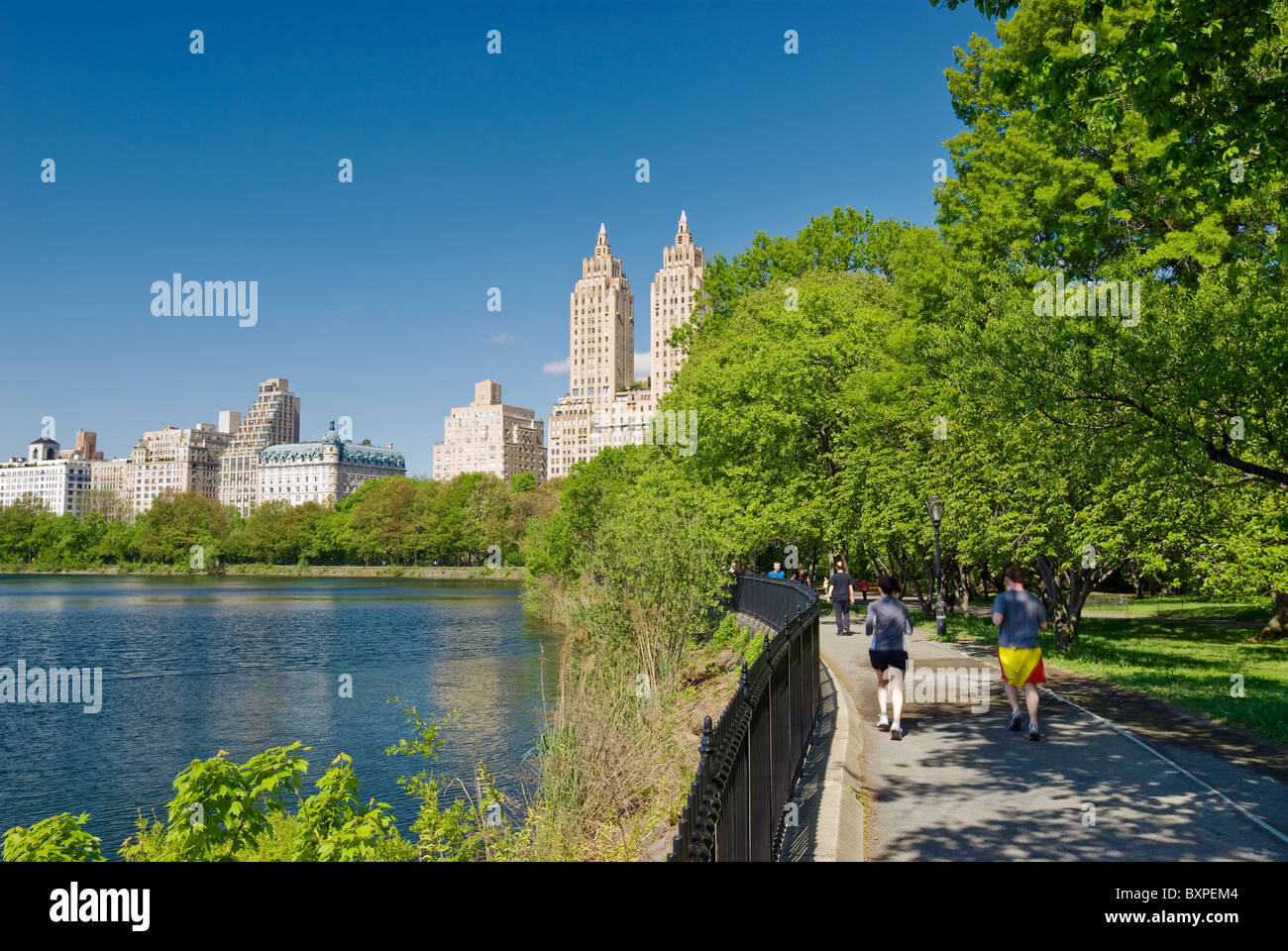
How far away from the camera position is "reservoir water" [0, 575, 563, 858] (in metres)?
16.2

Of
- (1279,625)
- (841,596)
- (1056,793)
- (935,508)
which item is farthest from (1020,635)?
(1279,625)

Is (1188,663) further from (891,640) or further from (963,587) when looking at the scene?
(963,587)

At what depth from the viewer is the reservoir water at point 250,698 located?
16234 mm

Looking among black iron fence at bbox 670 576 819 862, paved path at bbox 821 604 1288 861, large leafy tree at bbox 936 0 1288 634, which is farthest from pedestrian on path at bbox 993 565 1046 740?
large leafy tree at bbox 936 0 1288 634

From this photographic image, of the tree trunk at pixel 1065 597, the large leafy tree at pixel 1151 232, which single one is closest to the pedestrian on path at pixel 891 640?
the large leafy tree at pixel 1151 232

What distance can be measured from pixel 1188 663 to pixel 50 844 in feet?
58.4

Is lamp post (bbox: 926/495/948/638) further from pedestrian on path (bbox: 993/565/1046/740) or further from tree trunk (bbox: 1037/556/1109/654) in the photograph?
pedestrian on path (bbox: 993/565/1046/740)

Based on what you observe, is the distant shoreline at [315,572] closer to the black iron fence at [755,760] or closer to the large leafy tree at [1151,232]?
the large leafy tree at [1151,232]

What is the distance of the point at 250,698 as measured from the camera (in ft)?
82.0

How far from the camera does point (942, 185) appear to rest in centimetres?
2694

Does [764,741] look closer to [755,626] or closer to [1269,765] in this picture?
[1269,765]
